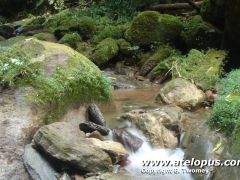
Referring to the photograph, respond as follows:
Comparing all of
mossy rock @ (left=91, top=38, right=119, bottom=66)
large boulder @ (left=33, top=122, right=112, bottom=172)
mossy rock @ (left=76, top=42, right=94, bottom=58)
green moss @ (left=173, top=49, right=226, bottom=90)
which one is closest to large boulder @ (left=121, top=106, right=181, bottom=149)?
large boulder @ (left=33, top=122, right=112, bottom=172)

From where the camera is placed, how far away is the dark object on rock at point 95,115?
5996 mm

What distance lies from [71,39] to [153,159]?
7035mm

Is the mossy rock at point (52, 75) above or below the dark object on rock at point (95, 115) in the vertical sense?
above

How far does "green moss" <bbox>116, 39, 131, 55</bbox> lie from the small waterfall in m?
5.17

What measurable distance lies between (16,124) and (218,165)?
2505 mm

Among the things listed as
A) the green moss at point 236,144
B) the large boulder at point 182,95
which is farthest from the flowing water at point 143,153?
the green moss at point 236,144

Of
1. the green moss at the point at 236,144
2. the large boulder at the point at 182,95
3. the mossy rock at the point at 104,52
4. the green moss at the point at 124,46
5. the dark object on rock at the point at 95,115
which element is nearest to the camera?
the green moss at the point at 236,144

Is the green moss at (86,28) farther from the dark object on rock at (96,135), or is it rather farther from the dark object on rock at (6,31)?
the dark object on rock at (96,135)

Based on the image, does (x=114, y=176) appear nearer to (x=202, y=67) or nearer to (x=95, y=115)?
(x=95, y=115)

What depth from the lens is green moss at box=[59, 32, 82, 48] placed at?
11.7 m

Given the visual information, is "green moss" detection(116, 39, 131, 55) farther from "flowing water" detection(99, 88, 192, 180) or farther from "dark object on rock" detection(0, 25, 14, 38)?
"dark object on rock" detection(0, 25, 14, 38)

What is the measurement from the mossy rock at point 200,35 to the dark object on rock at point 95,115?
16.6 ft

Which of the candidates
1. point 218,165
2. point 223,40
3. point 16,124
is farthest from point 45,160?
point 223,40

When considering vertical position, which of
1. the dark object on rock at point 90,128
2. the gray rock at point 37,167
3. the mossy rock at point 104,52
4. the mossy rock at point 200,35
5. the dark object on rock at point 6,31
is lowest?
the dark object on rock at point 6,31
